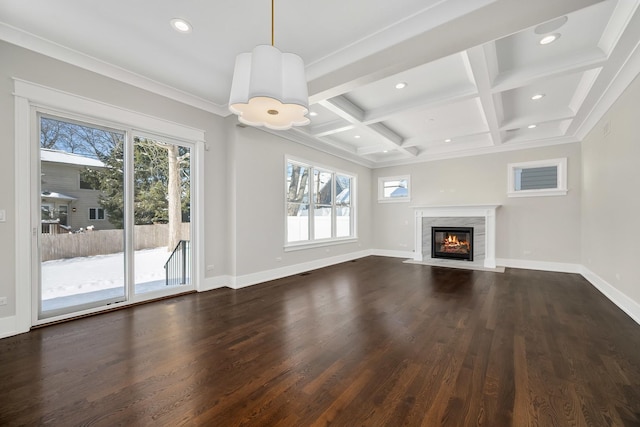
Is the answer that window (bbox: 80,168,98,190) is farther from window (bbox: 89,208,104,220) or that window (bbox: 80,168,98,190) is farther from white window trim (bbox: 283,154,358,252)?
white window trim (bbox: 283,154,358,252)

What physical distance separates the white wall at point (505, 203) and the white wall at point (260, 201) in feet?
11.4

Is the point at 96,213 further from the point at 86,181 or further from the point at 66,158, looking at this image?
the point at 66,158

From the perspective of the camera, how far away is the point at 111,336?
8.75ft

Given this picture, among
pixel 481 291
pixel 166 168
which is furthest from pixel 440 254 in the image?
pixel 166 168

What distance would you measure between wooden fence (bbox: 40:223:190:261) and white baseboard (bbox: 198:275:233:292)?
915 millimetres

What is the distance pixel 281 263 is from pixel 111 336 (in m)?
3.03

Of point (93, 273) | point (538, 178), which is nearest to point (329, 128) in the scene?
point (93, 273)

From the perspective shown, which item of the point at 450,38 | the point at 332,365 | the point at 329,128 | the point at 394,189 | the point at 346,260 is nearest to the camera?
the point at 332,365

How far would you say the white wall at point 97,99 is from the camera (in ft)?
8.80

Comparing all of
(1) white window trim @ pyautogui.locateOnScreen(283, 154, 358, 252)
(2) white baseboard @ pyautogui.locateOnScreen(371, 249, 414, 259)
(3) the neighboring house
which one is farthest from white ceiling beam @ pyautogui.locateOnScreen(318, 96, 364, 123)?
(2) white baseboard @ pyautogui.locateOnScreen(371, 249, 414, 259)

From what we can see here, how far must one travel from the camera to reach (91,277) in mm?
3344

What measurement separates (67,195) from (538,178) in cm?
874

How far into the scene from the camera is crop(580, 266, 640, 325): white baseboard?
121 inches

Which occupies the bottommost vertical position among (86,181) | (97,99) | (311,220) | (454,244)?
(454,244)
